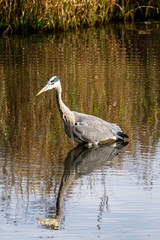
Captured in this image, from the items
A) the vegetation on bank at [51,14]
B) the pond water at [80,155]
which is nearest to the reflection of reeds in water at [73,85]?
the pond water at [80,155]

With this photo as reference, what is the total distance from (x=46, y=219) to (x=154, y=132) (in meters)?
2.90

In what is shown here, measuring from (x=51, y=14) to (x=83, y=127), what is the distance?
9696 mm

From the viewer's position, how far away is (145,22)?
1898cm

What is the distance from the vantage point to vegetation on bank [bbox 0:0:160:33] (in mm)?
15727

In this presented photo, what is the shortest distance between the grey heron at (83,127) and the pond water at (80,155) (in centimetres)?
13

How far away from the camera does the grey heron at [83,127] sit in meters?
6.77

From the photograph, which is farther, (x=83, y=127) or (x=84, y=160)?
(x=83, y=127)

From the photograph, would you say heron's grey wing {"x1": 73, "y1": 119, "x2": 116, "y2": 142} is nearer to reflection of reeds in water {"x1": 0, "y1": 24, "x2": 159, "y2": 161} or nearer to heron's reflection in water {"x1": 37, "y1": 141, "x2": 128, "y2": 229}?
heron's reflection in water {"x1": 37, "y1": 141, "x2": 128, "y2": 229}

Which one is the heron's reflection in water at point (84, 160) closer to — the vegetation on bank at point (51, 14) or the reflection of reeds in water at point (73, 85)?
the reflection of reeds in water at point (73, 85)

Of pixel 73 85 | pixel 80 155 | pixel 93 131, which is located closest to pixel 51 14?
pixel 73 85

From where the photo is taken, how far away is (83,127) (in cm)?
676

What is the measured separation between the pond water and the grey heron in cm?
13

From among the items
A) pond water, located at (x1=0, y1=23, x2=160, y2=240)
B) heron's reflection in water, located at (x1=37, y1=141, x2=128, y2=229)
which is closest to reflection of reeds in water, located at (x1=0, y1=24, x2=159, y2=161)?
pond water, located at (x1=0, y1=23, x2=160, y2=240)

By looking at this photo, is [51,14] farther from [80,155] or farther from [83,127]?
[80,155]
